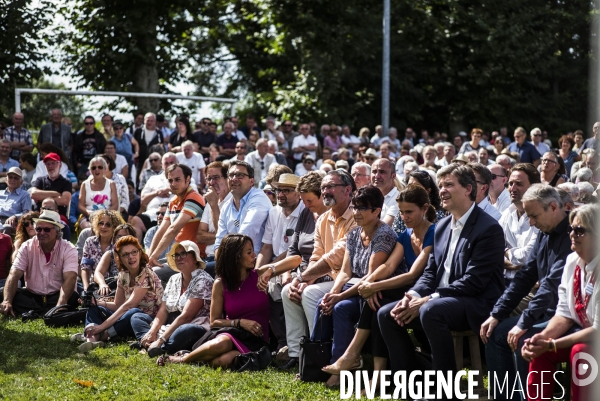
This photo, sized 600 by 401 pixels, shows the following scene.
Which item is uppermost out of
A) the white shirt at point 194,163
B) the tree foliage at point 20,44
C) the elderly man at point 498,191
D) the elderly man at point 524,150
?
the tree foliage at point 20,44

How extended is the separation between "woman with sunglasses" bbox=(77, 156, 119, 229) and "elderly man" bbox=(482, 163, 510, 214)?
5.48 m

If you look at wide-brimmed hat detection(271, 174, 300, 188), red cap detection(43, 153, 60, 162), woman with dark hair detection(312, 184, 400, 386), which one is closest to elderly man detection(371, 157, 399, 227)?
wide-brimmed hat detection(271, 174, 300, 188)

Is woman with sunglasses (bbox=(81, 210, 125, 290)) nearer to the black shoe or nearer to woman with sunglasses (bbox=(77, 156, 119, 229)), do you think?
woman with sunglasses (bbox=(77, 156, 119, 229))

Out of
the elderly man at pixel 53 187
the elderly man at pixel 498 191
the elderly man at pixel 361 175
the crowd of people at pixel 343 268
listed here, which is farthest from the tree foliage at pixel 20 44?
the elderly man at pixel 498 191

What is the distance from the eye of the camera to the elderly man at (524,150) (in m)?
15.7

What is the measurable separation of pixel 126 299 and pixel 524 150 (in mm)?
9427

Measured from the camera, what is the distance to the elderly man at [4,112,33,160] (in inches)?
603

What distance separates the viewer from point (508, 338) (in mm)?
5629

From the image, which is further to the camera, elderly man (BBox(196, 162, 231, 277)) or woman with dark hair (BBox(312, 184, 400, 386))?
elderly man (BBox(196, 162, 231, 277))

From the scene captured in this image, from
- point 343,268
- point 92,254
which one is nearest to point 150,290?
point 92,254

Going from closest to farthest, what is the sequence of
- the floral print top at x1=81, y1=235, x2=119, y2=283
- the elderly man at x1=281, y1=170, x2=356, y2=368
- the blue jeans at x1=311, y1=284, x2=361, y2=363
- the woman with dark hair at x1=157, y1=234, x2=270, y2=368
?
the blue jeans at x1=311, y1=284, x2=361, y2=363 → the elderly man at x1=281, y1=170, x2=356, y2=368 → the woman with dark hair at x1=157, y1=234, x2=270, y2=368 → the floral print top at x1=81, y1=235, x2=119, y2=283

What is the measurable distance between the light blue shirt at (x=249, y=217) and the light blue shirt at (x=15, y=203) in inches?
168

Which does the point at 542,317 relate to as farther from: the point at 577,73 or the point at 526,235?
the point at 577,73

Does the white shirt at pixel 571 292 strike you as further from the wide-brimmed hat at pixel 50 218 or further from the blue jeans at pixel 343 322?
the wide-brimmed hat at pixel 50 218
